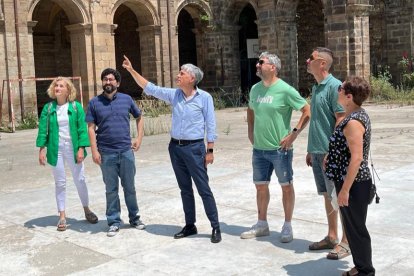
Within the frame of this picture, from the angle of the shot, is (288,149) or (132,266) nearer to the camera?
(132,266)

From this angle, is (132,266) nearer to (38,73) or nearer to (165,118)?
(165,118)

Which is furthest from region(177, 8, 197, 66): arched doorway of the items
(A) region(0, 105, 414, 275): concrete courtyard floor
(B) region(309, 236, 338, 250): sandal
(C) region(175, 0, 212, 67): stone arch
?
(B) region(309, 236, 338, 250): sandal

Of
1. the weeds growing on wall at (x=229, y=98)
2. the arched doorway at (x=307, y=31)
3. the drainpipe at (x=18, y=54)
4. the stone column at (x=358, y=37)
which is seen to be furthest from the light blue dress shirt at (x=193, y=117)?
the arched doorway at (x=307, y=31)

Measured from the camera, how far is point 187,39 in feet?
95.5

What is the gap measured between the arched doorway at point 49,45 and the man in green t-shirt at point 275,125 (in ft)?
73.8

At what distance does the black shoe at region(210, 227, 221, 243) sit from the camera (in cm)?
514

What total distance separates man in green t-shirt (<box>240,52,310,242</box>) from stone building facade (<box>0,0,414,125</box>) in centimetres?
1377

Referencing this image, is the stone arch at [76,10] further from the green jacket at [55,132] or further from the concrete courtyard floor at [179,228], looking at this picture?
the green jacket at [55,132]

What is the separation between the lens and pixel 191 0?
947 inches

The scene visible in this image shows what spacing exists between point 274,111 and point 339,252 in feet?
4.36

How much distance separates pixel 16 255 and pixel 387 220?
3.52m

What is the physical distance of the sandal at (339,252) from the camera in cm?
450

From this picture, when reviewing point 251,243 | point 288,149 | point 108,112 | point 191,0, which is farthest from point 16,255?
point 191,0

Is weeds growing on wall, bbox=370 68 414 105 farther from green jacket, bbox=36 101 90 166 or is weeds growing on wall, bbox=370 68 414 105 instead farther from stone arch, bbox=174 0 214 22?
green jacket, bbox=36 101 90 166
